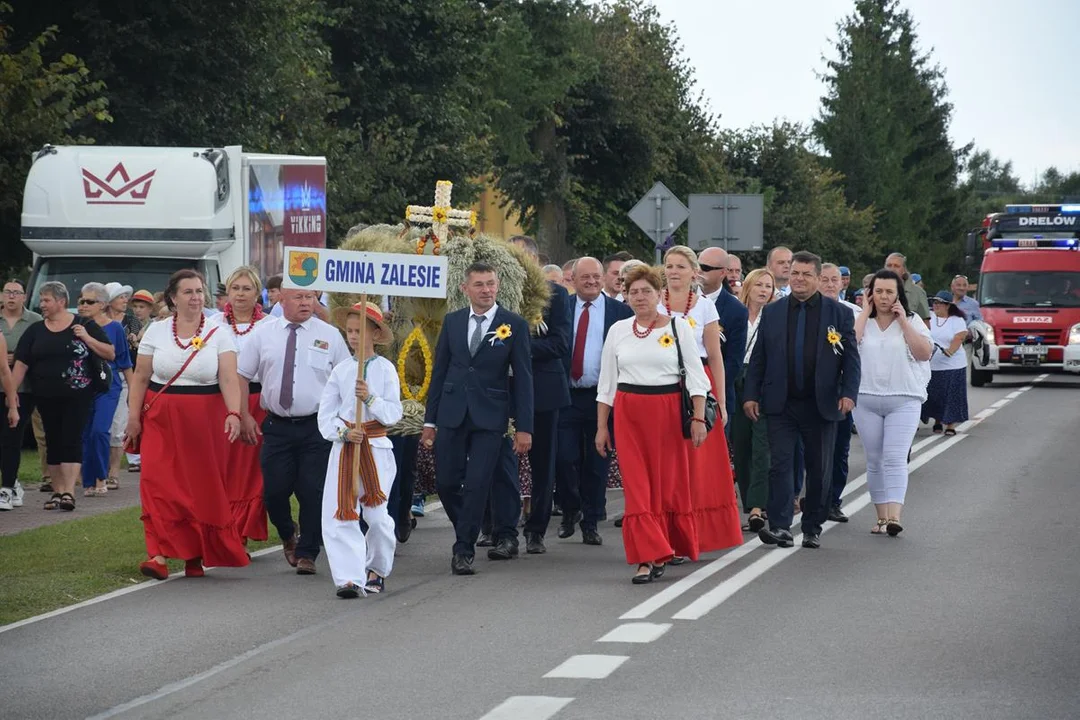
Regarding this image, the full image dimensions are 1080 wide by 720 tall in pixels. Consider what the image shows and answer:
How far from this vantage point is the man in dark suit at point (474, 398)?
11.7 m

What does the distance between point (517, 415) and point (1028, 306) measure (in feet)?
87.7

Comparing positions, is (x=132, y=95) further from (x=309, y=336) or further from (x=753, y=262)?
(x=753, y=262)

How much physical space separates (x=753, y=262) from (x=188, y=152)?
125 feet

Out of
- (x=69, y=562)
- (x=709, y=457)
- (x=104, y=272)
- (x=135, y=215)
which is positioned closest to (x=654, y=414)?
(x=709, y=457)

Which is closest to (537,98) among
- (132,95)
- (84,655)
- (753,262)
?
Answer: (753,262)

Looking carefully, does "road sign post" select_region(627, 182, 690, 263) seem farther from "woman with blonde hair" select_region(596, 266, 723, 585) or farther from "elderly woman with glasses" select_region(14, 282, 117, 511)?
"woman with blonde hair" select_region(596, 266, 723, 585)

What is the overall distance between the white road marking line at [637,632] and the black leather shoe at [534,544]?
3075 millimetres

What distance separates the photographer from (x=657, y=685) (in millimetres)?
7934

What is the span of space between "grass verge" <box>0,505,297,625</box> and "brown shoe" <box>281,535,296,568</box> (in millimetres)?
733

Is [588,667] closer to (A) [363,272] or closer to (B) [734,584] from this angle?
(B) [734,584]

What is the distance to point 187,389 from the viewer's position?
1177cm

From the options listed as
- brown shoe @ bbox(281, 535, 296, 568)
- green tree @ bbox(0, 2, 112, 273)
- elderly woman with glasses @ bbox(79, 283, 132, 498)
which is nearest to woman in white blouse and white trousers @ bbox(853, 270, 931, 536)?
brown shoe @ bbox(281, 535, 296, 568)

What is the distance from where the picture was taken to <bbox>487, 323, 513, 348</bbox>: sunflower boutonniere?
38.7 feet

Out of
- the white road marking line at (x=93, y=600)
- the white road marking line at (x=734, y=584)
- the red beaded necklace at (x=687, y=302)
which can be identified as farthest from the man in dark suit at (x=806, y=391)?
the white road marking line at (x=93, y=600)
